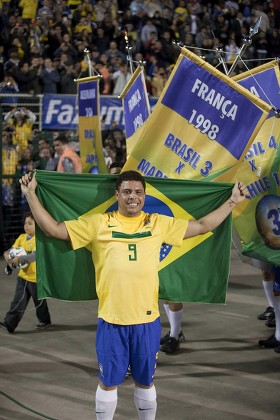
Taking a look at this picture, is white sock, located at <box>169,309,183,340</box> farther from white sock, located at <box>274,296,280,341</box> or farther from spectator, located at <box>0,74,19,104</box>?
spectator, located at <box>0,74,19,104</box>

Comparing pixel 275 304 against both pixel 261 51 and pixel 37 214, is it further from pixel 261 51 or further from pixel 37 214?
pixel 261 51

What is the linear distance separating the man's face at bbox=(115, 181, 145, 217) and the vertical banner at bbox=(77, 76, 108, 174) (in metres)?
6.55

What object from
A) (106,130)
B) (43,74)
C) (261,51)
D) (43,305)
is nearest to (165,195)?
(43,305)

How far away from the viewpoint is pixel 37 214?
20.2ft

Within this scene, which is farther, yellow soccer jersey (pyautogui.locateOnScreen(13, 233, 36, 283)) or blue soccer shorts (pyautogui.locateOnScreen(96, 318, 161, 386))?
yellow soccer jersey (pyautogui.locateOnScreen(13, 233, 36, 283))

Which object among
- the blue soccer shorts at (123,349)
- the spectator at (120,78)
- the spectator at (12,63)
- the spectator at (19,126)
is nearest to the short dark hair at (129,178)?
the blue soccer shorts at (123,349)

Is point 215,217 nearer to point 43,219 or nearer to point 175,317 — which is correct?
point 43,219

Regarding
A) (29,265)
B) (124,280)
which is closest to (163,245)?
(124,280)

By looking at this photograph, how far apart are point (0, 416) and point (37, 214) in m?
1.93

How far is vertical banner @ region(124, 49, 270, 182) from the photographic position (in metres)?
7.23

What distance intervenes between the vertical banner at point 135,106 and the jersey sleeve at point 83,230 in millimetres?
3838

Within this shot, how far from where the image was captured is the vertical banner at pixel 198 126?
7234 mm

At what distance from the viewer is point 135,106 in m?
10.5

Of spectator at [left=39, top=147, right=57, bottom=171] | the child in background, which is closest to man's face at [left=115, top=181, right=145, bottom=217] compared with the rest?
the child in background
